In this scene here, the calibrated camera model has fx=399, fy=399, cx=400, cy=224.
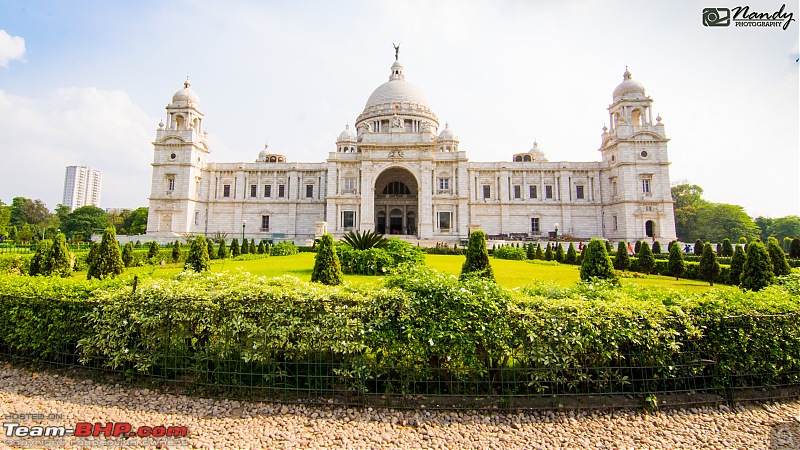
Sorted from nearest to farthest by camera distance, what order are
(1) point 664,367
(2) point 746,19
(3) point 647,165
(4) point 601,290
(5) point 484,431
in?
(5) point 484,431
(1) point 664,367
(4) point 601,290
(2) point 746,19
(3) point 647,165

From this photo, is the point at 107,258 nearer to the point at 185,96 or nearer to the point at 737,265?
the point at 737,265

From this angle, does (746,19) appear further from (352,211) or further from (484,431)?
(352,211)

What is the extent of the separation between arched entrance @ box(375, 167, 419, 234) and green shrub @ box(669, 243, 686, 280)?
97.1 feet

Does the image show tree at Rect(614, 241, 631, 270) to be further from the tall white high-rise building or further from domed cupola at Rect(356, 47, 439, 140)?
the tall white high-rise building

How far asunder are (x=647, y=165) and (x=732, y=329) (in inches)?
1595

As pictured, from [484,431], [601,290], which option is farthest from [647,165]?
[484,431]

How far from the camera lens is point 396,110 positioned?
4838 cm

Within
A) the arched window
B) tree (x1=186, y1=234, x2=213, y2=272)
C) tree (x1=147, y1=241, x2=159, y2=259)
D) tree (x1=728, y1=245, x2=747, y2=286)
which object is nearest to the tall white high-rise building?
the arched window

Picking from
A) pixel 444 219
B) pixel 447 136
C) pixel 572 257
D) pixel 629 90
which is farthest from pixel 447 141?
pixel 572 257

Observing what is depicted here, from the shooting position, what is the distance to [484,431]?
450 cm

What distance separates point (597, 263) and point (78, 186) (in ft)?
617

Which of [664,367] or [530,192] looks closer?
[664,367]

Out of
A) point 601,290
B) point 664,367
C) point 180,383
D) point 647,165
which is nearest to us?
point 664,367

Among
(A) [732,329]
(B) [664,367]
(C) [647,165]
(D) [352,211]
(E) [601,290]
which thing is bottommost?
(B) [664,367]
